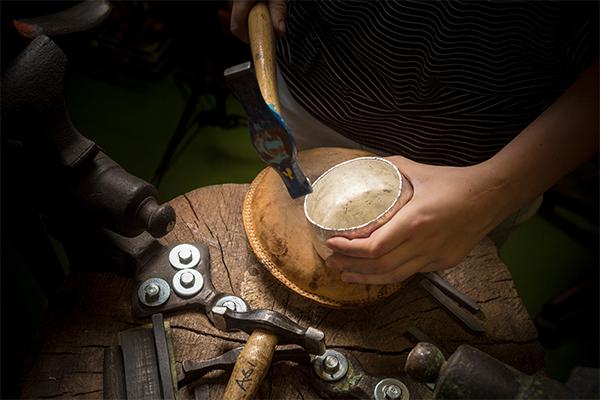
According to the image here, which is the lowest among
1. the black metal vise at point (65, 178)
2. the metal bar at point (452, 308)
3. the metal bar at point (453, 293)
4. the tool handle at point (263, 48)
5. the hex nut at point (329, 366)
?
the hex nut at point (329, 366)

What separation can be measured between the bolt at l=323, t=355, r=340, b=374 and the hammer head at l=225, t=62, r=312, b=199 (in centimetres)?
38

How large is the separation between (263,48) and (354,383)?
2.72 ft

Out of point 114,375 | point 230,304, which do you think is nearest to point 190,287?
point 230,304

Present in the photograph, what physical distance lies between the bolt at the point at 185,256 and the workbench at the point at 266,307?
0.07m

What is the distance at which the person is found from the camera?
82 cm

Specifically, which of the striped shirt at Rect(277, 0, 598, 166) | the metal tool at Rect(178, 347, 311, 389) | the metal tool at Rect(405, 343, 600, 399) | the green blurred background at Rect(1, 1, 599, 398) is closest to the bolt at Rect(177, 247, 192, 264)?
the metal tool at Rect(178, 347, 311, 389)

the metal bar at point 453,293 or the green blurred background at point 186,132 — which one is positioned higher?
the metal bar at point 453,293

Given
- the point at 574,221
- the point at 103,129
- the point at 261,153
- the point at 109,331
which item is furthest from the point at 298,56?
the point at 574,221

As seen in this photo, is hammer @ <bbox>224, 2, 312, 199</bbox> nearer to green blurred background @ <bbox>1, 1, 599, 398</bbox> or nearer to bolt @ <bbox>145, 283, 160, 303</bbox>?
bolt @ <bbox>145, 283, 160, 303</bbox>

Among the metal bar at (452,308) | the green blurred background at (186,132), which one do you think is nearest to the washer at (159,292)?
the metal bar at (452,308)

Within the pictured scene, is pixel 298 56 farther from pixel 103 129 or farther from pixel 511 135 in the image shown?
pixel 103 129

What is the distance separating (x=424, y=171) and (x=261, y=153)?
358 mm

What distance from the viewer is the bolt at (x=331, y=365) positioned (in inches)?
36.9

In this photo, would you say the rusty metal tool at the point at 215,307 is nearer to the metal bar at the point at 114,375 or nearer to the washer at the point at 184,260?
the washer at the point at 184,260
